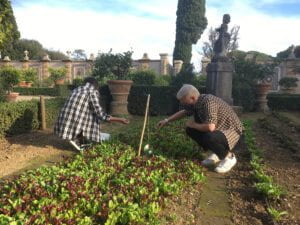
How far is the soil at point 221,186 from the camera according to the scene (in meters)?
3.51

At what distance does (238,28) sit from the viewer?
137ft

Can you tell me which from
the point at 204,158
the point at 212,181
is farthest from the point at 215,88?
the point at 212,181

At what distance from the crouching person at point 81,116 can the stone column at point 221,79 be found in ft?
22.4

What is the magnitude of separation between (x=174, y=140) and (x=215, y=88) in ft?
20.1

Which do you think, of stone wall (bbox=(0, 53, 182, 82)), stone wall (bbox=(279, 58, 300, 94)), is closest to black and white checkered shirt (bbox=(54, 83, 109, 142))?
stone wall (bbox=(0, 53, 182, 82))

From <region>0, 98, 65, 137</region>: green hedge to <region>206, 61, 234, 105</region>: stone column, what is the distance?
217 inches

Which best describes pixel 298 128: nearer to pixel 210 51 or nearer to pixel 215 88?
pixel 215 88

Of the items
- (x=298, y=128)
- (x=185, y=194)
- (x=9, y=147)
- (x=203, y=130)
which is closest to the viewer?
(x=185, y=194)

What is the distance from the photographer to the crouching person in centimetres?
608

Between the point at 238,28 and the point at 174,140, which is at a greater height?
the point at 238,28

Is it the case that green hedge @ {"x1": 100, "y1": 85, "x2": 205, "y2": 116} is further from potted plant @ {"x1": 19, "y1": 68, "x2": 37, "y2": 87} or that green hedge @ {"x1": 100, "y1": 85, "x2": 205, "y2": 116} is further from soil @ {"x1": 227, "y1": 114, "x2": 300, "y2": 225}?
potted plant @ {"x1": 19, "y1": 68, "x2": 37, "y2": 87}

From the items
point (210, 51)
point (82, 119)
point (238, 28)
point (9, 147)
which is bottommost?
point (9, 147)

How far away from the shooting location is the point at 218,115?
17.0 feet

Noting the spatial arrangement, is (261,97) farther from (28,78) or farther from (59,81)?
(28,78)
